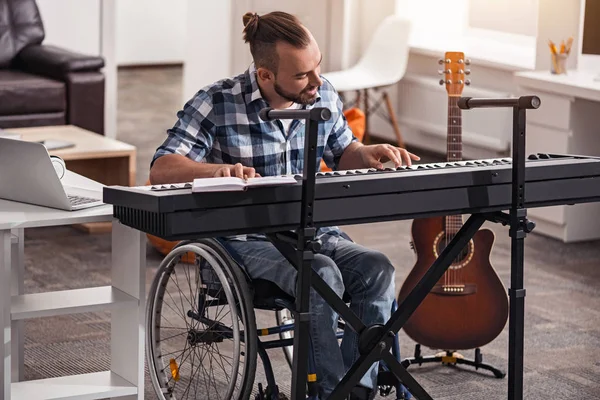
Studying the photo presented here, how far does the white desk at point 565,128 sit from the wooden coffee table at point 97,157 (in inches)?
68.7

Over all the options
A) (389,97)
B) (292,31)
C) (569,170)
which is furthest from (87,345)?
(389,97)

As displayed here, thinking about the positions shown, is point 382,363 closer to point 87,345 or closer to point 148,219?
point 148,219

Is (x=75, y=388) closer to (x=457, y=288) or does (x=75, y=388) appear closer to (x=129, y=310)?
(x=129, y=310)

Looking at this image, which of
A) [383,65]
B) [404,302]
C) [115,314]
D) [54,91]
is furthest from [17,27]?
[404,302]

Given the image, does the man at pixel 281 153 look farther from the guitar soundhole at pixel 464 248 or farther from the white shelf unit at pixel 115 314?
the guitar soundhole at pixel 464 248

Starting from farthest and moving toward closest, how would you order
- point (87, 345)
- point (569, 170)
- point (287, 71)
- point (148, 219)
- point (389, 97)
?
point (389, 97), point (87, 345), point (287, 71), point (569, 170), point (148, 219)

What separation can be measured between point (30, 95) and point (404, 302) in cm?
365

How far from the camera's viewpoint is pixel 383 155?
9.20 feet

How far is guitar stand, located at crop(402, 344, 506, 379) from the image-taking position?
3.35m

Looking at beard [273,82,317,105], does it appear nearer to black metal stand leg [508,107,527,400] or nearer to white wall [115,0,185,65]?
black metal stand leg [508,107,527,400]

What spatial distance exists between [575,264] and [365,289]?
217 cm

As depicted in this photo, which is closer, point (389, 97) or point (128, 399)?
point (128, 399)

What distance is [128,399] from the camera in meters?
2.78

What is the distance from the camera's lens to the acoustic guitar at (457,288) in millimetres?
3248
